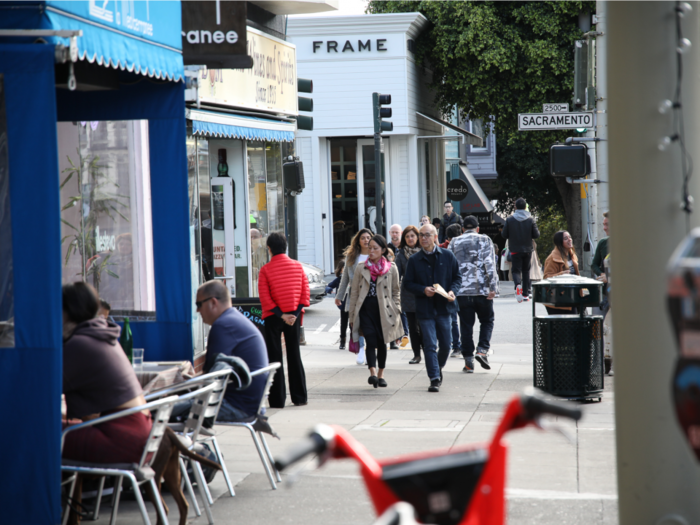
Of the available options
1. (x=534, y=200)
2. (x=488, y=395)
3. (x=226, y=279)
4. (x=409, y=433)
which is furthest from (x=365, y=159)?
(x=409, y=433)

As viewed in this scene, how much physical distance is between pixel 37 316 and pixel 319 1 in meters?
10.5

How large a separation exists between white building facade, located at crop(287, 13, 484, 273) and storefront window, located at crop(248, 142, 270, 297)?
12.5m

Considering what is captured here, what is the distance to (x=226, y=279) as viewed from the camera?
41.2 ft

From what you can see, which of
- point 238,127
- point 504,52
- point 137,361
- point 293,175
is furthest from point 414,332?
point 504,52

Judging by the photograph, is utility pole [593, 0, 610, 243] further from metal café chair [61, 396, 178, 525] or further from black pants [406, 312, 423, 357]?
metal café chair [61, 396, 178, 525]

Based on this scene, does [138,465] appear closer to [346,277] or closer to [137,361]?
[137,361]

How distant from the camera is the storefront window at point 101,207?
8164 millimetres

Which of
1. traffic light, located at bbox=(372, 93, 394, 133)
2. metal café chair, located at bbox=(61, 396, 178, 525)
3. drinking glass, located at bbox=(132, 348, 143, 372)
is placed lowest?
metal café chair, located at bbox=(61, 396, 178, 525)

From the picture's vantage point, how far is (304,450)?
238 centimetres

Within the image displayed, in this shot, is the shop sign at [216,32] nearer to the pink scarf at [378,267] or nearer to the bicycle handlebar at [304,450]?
the pink scarf at [378,267]

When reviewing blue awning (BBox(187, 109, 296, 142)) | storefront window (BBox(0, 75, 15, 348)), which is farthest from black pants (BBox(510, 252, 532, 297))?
storefront window (BBox(0, 75, 15, 348))

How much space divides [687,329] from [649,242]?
1.63 metres

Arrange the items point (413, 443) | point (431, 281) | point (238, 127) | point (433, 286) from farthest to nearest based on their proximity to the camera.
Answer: point (238, 127), point (431, 281), point (433, 286), point (413, 443)

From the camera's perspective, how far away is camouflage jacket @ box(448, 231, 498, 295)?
11727mm
